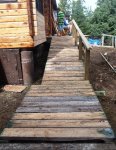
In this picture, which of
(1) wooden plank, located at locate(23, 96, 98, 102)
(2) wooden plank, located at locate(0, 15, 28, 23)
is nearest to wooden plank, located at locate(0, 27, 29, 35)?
(2) wooden plank, located at locate(0, 15, 28, 23)

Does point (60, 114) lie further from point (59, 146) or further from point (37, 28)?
point (37, 28)

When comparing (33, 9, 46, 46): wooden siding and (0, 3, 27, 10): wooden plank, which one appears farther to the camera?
(33, 9, 46, 46): wooden siding

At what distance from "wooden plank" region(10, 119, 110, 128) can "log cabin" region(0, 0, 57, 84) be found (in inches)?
212

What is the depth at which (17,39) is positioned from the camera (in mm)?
10016

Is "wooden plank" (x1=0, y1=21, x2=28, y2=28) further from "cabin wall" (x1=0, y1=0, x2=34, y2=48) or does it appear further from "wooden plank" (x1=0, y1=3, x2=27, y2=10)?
"wooden plank" (x1=0, y1=3, x2=27, y2=10)

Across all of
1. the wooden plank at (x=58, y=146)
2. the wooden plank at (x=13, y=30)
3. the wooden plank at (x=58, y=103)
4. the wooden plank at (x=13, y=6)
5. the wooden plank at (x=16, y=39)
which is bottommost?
the wooden plank at (x=58, y=146)

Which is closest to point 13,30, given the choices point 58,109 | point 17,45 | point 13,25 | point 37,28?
point 13,25

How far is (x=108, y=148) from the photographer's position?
4.14 metres

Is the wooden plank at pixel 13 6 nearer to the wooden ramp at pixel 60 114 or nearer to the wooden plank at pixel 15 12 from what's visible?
the wooden plank at pixel 15 12

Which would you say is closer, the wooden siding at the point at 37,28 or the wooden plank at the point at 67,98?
the wooden plank at the point at 67,98

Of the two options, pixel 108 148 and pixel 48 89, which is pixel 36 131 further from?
pixel 48 89

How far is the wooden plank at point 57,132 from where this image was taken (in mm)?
4410

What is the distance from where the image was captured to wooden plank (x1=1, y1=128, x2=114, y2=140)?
4410 mm

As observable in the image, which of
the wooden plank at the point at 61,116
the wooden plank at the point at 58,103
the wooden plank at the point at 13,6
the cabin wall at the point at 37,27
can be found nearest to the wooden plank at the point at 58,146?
the wooden plank at the point at 61,116
